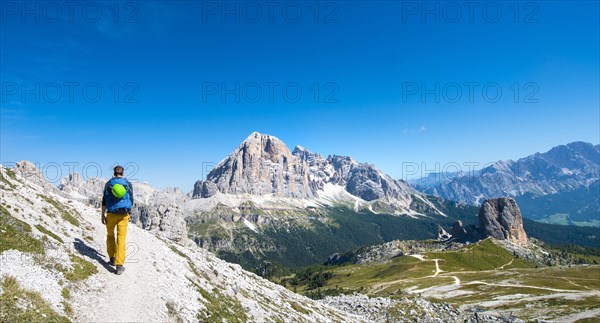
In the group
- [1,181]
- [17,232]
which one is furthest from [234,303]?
[1,181]

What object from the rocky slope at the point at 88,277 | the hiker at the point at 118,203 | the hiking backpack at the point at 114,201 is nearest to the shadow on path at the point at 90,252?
the rocky slope at the point at 88,277

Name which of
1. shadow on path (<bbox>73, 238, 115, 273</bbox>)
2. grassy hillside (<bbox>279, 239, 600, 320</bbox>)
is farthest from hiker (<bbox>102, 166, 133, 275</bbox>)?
grassy hillside (<bbox>279, 239, 600, 320</bbox>)

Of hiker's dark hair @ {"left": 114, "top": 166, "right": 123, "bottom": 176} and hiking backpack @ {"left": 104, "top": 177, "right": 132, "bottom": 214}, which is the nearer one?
hiking backpack @ {"left": 104, "top": 177, "right": 132, "bottom": 214}

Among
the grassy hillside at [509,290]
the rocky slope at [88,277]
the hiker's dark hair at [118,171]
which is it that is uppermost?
the hiker's dark hair at [118,171]

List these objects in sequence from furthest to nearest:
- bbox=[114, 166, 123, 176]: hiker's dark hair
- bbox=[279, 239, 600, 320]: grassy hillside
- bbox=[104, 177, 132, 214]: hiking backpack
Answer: bbox=[279, 239, 600, 320]: grassy hillside
bbox=[114, 166, 123, 176]: hiker's dark hair
bbox=[104, 177, 132, 214]: hiking backpack

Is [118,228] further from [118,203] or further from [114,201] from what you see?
[114,201]

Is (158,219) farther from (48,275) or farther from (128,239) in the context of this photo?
(48,275)

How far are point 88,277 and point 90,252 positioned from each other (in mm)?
5187

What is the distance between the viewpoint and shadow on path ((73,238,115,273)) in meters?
24.3

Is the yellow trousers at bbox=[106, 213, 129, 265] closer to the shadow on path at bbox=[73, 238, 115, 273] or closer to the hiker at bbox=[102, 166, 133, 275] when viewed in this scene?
the hiker at bbox=[102, 166, 133, 275]

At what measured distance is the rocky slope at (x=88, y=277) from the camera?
727 inches

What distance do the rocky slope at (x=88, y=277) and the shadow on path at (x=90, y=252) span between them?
1.7 inches

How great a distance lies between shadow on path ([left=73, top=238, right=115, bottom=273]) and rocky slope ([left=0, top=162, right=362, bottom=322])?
0.14 ft

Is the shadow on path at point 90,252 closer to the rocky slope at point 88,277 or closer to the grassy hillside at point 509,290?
the rocky slope at point 88,277
